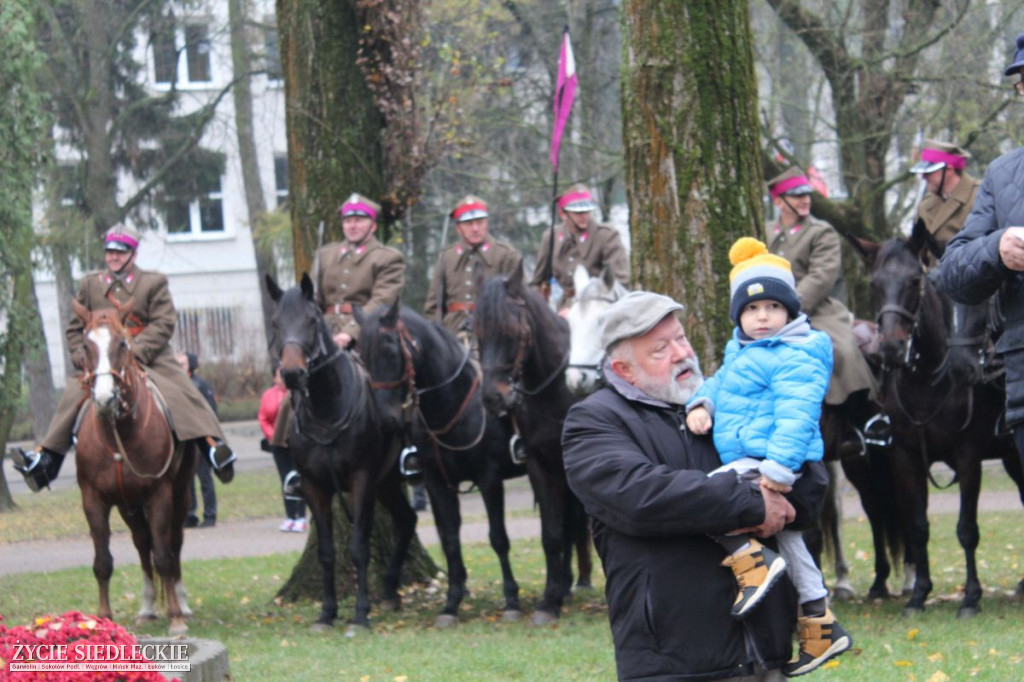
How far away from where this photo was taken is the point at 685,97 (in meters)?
9.23

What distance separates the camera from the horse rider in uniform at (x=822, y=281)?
10.7 meters

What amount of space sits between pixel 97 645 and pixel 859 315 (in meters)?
15.1

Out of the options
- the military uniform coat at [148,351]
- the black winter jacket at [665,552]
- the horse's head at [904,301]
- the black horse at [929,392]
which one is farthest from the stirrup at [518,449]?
the black winter jacket at [665,552]

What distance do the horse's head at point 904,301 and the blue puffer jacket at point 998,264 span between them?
15.8 ft

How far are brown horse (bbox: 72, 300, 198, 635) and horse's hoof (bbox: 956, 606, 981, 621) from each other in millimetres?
5721

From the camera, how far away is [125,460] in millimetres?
11156

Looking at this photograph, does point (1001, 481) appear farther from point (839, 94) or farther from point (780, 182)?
point (780, 182)

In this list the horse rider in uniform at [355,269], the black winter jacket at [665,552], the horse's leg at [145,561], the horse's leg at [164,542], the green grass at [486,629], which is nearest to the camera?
the black winter jacket at [665,552]

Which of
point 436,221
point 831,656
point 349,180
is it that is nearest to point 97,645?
point 831,656

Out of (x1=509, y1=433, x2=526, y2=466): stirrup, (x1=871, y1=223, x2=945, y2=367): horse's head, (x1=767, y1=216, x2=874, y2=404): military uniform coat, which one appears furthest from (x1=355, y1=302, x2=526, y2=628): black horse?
(x1=871, y1=223, x2=945, y2=367): horse's head

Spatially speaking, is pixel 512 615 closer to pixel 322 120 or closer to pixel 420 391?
pixel 420 391

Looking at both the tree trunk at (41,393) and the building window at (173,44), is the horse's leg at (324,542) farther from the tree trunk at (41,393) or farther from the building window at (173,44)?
the building window at (173,44)

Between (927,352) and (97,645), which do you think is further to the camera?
(927,352)

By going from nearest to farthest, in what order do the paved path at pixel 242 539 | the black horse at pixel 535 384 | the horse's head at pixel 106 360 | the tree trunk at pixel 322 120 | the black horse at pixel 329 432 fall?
the black horse at pixel 535 384, the horse's head at pixel 106 360, the black horse at pixel 329 432, the tree trunk at pixel 322 120, the paved path at pixel 242 539
